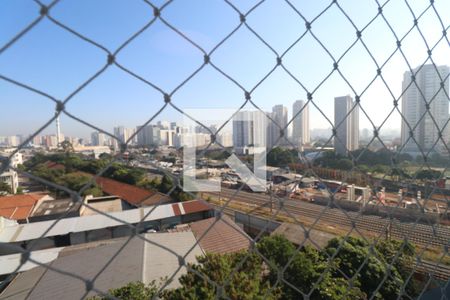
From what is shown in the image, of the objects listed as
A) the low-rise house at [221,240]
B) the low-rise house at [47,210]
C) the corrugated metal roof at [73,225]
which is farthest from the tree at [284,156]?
the low-rise house at [47,210]

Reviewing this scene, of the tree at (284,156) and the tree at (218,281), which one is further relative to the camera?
the tree at (218,281)

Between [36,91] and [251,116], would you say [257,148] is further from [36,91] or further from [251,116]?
[36,91]

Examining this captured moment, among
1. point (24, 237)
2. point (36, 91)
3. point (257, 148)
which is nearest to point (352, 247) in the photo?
point (257, 148)

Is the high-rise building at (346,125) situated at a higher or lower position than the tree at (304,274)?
higher

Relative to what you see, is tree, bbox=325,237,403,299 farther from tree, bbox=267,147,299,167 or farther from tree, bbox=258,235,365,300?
tree, bbox=267,147,299,167

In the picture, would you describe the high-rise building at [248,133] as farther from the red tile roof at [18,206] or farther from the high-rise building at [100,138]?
the red tile roof at [18,206]

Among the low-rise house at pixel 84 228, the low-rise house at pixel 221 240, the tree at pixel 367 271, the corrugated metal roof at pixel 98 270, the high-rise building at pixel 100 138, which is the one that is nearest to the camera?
the high-rise building at pixel 100 138

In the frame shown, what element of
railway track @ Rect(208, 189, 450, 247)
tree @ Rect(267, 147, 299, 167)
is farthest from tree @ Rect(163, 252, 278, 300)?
tree @ Rect(267, 147, 299, 167)
